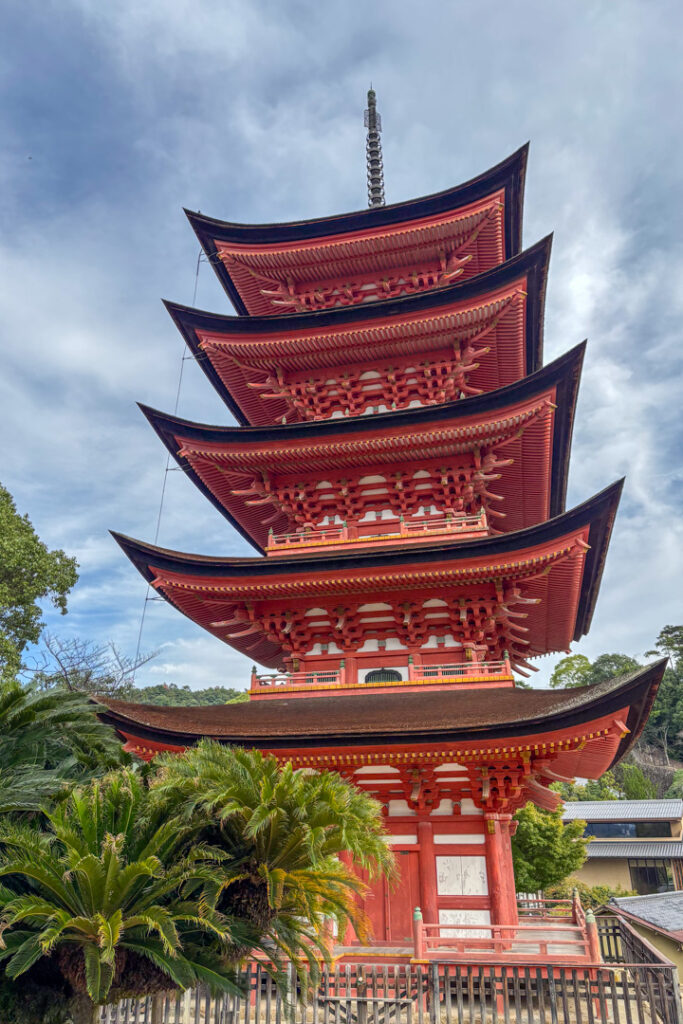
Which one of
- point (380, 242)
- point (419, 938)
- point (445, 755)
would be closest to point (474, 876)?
point (419, 938)

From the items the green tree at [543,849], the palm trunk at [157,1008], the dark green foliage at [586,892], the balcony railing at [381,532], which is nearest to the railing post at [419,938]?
the palm trunk at [157,1008]

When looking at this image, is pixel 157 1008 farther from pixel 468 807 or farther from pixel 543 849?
pixel 543 849

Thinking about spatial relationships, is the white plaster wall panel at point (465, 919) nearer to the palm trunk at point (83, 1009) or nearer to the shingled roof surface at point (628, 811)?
the palm trunk at point (83, 1009)

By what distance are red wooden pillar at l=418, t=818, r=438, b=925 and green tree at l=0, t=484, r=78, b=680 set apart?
2235 centimetres

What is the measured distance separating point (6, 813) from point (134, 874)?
335 cm

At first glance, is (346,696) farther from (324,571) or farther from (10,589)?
(10,589)

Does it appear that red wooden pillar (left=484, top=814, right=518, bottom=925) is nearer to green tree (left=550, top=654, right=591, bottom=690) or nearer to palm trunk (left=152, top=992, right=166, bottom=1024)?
palm trunk (left=152, top=992, right=166, bottom=1024)

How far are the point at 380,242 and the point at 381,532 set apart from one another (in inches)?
361

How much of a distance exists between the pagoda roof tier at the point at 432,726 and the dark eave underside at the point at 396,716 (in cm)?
2

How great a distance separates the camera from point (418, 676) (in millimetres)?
15125

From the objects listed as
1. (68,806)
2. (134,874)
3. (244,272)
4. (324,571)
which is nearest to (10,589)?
(244,272)

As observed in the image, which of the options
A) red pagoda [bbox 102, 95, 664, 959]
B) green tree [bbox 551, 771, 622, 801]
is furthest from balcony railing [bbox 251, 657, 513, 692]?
green tree [bbox 551, 771, 622, 801]

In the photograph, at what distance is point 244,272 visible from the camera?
861 inches

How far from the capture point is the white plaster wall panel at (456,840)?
44.2ft
